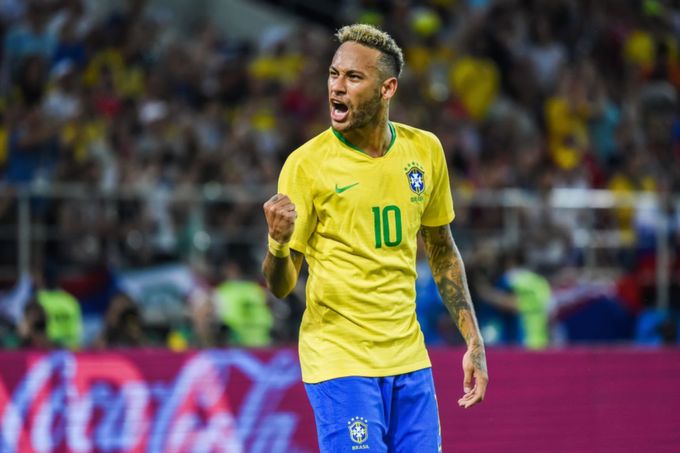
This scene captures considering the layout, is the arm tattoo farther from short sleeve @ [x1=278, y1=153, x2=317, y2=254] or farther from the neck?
A: short sleeve @ [x1=278, y1=153, x2=317, y2=254]

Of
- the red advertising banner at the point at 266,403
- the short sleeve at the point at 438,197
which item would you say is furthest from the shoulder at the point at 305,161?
the red advertising banner at the point at 266,403

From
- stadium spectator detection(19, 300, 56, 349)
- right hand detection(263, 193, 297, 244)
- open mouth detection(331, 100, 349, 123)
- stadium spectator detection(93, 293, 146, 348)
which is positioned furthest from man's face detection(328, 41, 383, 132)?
stadium spectator detection(93, 293, 146, 348)

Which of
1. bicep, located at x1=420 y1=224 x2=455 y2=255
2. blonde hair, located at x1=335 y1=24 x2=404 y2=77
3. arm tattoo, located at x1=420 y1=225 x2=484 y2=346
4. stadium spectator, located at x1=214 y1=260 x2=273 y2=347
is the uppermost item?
blonde hair, located at x1=335 y1=24 x2=404 y2=77

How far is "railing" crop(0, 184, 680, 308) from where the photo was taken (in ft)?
38.0

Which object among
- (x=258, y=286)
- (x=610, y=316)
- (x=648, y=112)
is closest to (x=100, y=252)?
(x=258, y=286)

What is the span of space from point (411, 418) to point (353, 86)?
1.39 m

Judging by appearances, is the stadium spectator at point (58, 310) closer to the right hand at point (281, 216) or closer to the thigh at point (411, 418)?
the thigh at point (411, 418)

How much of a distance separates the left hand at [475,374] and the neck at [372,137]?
3.12 feet

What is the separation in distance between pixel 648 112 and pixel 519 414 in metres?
9.95

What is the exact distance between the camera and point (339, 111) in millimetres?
5195

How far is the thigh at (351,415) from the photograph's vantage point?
4.98m

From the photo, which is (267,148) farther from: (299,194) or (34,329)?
(299,194)

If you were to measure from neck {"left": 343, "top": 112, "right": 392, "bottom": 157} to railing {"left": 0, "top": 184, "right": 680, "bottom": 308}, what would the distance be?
683 centimetres

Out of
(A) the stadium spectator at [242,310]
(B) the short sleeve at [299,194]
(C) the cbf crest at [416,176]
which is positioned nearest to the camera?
(B) the short sleeve at [299,194]
